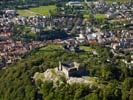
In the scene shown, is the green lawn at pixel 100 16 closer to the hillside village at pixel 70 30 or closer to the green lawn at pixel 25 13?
the hillside village at pixel 70 30

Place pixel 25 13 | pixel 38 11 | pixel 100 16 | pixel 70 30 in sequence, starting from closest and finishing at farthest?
1. pixel 70 30
2. pixel 100 16
3. pixel 25 13
4. pixel 38 11

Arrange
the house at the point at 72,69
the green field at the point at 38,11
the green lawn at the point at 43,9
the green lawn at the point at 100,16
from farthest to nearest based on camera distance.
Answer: the green lawn at the point at 43,9, the green field at the point at 38,11, the green lawn at the point at 100,16, the house at the point at 72,69

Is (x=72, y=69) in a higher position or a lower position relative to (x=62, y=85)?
higher

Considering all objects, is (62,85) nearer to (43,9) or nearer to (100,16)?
(100,16)

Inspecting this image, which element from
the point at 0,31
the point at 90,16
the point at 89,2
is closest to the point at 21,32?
the point at 0,31

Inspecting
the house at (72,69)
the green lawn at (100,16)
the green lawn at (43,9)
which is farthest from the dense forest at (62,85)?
the green lawn at (43,9)

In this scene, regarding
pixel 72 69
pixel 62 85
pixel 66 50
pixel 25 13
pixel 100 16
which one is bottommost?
pixel 100 16

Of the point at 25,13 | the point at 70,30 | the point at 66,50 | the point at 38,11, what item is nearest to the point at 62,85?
the point at 66,50

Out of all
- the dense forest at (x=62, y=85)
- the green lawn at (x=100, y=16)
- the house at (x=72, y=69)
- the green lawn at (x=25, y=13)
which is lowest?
the green lawn at (x=100, y=16)
